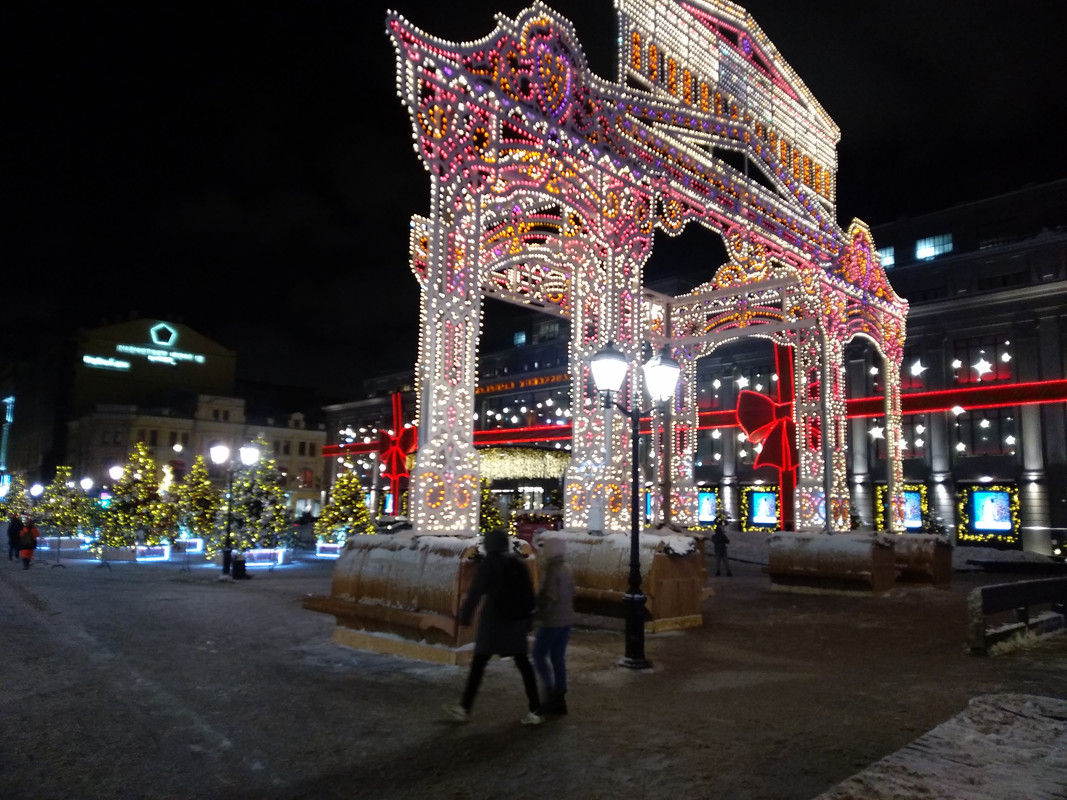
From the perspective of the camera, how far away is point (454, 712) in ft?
23.3

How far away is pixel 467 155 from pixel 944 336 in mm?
38221

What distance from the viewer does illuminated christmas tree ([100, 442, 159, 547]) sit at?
1082 inches

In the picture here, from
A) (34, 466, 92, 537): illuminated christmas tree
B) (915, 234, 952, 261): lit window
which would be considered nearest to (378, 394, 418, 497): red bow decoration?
(34, 466, 92, 537): illuminated christmas tree

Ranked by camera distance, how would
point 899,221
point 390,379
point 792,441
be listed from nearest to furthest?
point 792,441
point 899,221
point 390,379

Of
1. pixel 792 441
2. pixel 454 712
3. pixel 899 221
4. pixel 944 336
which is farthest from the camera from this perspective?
pixel 899 221

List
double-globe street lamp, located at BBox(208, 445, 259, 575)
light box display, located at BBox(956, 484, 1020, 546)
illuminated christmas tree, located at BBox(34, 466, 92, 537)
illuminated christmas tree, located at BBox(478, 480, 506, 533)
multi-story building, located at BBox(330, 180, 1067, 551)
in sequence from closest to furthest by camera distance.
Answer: double-globe street lamp, located at BBox(208, 445, 259, 575)
illuminated christmas tree, located at BBox(478, 480, 506, 533)
illuminated christmas tree, located at BBox(34, 466, 92, 537)
multi-story building, located at BBox(330, 180, 1067, 551)
light box display, located at BBox(956, 484, 1020, 546)

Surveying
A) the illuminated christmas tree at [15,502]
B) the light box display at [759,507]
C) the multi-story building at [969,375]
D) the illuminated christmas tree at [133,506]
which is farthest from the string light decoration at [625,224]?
the illuminated christmas tree at [15,502]

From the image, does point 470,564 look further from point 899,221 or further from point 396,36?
point 899,221

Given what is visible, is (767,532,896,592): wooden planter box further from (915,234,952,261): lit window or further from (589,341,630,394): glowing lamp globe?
(915,234,952,261): lit window

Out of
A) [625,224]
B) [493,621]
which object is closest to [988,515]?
[625,224]

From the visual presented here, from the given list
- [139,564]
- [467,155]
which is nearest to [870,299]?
[467,155]

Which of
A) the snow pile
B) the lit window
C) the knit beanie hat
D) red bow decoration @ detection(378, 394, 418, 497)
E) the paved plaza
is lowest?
the paved plaza

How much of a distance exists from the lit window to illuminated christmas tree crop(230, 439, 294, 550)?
36729 millimetres

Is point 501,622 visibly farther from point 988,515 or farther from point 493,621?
point 988,515
